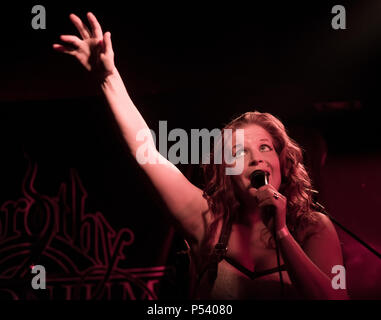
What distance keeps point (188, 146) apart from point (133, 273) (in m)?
0.87

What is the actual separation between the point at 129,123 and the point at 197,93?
137cm

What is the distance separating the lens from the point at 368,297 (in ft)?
8.39

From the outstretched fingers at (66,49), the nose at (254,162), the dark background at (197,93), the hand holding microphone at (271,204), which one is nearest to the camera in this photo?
the hand holding microphone at (271,204)

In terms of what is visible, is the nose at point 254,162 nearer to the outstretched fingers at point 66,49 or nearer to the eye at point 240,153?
the eye at point 240,153

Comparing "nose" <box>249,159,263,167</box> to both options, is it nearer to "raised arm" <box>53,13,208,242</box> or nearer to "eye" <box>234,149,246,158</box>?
"eye" <box>234,149,246,158</box>

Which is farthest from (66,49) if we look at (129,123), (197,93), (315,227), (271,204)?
(197,93)

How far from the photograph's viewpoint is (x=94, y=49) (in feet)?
5.37

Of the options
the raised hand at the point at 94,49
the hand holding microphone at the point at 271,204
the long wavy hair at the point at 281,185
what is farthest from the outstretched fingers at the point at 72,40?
the hand holding microphone at the point at 271,204

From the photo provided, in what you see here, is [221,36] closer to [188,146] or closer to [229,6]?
[229,6]

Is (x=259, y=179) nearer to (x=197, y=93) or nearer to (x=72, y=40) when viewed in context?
(x=72, y=40)

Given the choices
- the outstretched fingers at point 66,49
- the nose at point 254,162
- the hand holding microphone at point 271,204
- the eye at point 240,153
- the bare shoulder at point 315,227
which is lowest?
the bare shoulder at point 315,227

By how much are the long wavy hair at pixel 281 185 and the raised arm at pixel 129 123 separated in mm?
90

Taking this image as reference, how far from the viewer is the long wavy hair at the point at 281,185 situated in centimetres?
176

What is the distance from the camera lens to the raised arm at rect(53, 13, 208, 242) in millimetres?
1629
